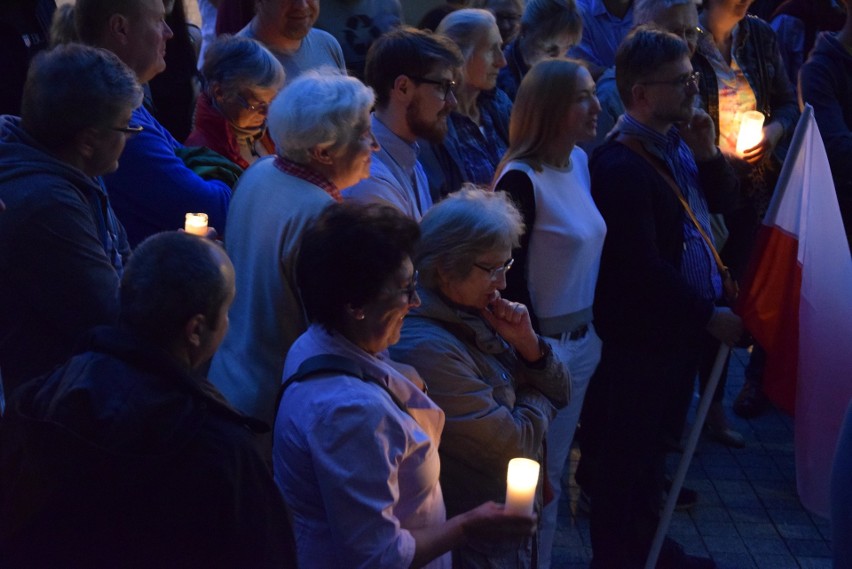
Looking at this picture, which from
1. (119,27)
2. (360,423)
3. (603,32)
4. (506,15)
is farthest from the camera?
(603,32)

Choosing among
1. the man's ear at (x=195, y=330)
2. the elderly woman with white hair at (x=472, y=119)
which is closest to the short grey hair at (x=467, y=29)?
the elderly woman with white hair at (x=472, y=119)

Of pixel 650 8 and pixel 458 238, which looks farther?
pixel 650 8

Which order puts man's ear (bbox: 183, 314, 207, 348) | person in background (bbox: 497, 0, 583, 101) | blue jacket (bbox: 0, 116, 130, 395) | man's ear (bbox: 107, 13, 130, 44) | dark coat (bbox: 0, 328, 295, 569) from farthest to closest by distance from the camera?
person in background (bbox: 497, 0, 583, 101)
man's ear (bbox: 107, 13, 130, 44)
blue jacket (bbox: 0, 116, 130, 395)
man's ear (bbox: 183, 314, 207, 348)
dark coat (bbox: 0, 328, 295, 569)

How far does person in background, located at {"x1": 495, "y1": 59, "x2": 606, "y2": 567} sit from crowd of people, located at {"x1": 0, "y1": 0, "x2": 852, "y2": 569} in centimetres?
1

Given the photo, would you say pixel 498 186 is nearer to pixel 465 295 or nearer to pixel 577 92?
pixel 577 92

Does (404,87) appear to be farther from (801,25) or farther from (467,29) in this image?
(801,25)

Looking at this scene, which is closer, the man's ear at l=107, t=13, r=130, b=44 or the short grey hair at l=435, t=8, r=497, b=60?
the man's ear at l=107, t=13, r=130, b=44

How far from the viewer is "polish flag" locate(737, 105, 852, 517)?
11.9 ft

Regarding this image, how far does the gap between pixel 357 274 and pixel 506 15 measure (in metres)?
3.81

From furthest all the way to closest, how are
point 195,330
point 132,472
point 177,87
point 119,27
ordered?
point 177,87 < point 119,27 < point 195,330 < point 132,472

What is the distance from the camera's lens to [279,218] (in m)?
3.11

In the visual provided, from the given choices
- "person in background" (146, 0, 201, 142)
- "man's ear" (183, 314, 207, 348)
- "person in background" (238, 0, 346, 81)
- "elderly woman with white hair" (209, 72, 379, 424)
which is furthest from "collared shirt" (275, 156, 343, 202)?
"person in background" (146, 0, 201, 142)

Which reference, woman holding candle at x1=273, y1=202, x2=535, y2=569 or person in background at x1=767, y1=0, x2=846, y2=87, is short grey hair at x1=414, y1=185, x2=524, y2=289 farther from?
person in background at x1=767, y1=0, x2=846, y2=87

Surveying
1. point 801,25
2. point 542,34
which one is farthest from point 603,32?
point 801,25
